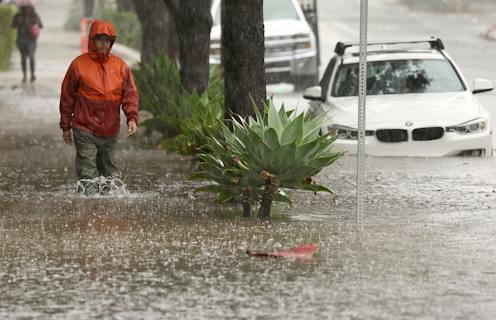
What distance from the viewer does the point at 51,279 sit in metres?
9.52

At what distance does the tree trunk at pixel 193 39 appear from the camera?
18.5 m

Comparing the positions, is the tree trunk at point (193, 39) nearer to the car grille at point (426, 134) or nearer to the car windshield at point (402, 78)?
the car windshield at point (402, 78)

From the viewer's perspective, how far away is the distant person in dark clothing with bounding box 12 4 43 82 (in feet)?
113

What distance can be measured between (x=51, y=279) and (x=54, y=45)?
3988 centimetres

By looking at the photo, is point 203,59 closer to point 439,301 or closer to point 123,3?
point 439,301

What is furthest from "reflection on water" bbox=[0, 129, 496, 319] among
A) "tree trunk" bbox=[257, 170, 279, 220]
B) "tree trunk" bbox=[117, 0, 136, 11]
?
"tree trunk" bbox=[117, 0, 136, 11]

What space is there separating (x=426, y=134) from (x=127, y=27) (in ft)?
95.6

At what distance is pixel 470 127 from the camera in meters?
17.6

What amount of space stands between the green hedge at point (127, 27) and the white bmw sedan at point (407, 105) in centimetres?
2640

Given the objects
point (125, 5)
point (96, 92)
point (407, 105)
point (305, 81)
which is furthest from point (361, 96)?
point (125, 5)

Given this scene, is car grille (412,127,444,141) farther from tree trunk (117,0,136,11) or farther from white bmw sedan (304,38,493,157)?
tree trunk (117,0,136,11)

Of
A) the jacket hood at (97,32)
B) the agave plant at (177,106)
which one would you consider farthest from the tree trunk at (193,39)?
the jacket hood at (97,32)

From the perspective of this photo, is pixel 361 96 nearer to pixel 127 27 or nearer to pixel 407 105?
pixel 407 105

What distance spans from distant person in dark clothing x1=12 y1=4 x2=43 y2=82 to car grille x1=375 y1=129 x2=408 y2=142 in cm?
1806
